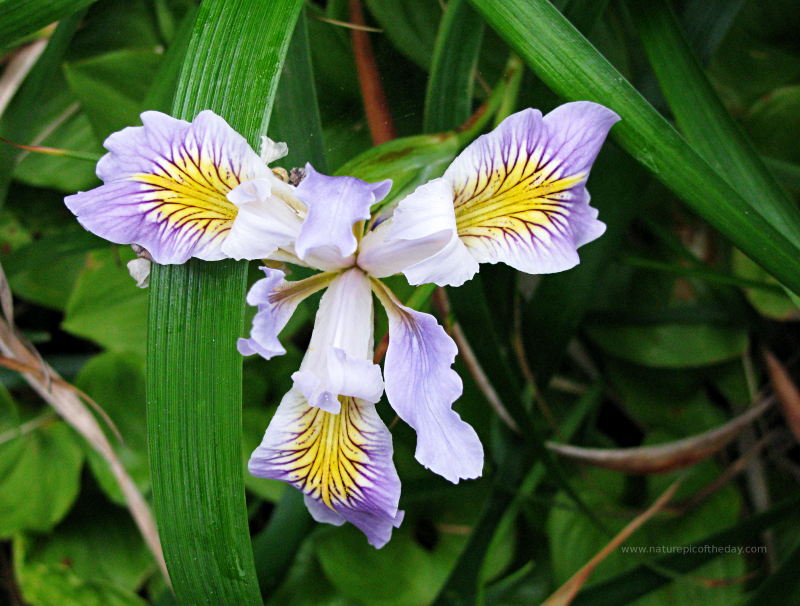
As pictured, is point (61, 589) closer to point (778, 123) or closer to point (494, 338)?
point (494, 338)

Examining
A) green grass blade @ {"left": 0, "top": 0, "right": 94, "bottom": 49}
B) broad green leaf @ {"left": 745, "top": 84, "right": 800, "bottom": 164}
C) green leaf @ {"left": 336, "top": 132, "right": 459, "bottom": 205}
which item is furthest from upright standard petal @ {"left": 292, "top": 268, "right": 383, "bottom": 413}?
broad green leaf @ {"left": 745, "top": 84, "right": 800, "bottom": 164}

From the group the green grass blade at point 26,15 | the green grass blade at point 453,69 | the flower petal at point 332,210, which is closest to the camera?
the flower petal at point 332,210

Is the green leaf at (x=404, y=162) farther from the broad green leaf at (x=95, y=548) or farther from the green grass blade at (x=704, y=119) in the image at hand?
the broad green leaf at (x=95, y=548)

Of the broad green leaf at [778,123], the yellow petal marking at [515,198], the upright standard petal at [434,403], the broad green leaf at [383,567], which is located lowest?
the broad green leaf at [383,567]

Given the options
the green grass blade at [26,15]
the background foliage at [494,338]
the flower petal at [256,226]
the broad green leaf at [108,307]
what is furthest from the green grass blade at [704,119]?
the broad green leaf at [108,307]

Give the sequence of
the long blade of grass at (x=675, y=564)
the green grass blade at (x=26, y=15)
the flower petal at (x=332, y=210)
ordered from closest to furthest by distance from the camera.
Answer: the flower petal at (x=332, y=210)
the green grass blade at (x=26, y=15)
the long blade of grass at (x=675, y=564)

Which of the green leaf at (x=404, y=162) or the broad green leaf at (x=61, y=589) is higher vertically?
the green leaf at (x=404, y=162)
